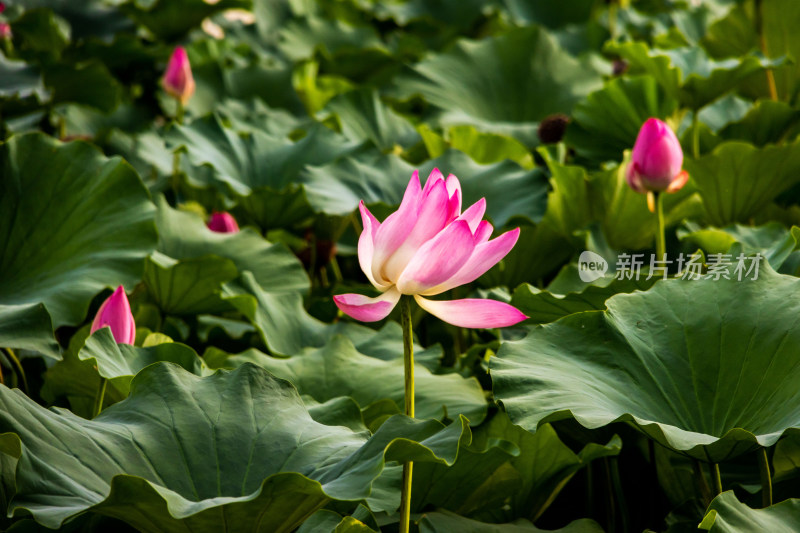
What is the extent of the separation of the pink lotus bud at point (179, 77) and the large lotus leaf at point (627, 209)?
103 cm

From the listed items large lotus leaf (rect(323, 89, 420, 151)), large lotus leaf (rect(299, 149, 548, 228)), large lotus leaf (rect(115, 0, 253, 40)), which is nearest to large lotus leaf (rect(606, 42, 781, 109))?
large lotus leaf (rect(299, 149, 548, 228))

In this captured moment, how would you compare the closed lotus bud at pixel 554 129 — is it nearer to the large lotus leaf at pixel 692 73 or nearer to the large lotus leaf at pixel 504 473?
the large lotus leaf at pixel 692 73

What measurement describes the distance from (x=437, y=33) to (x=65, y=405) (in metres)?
2.22

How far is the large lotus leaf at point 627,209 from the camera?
1711mm

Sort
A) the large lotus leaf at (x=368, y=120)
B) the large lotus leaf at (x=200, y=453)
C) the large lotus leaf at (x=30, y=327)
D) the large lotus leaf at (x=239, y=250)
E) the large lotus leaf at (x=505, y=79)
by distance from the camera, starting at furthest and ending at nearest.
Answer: the large lotus leaf at (x=505, y=79)
the large lotus leaf at (x=368, y=120)
the large lotus leaf at (x=239, y=250)
the large lotus leaf at (x=30, y=327)
the large lotus leaf at (x=200, y=453)

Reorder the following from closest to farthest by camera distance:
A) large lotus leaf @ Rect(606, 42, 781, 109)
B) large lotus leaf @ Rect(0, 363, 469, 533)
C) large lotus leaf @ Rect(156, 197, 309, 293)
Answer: large lotus leaf @ Rect(0, 363, 469, 533) → large lotus leaf @ Rect(156, 197, 309, 293) → large lotus leaf @ Rect(606, 42, 781, 109)

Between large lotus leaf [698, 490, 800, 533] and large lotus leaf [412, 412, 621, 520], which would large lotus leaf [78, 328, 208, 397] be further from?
large lotus leaf [698, 490, 800, 533]

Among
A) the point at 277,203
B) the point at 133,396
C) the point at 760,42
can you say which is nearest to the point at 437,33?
the point at 760,42

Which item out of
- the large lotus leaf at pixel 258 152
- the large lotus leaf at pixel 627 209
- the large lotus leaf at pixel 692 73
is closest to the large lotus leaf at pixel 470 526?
the large lotus leaf at pixel 627 209

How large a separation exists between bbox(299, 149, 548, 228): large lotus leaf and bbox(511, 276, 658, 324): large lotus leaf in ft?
1.19

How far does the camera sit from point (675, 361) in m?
1.10

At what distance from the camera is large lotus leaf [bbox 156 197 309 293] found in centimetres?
163

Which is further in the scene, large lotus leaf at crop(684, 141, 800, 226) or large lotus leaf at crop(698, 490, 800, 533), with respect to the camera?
large lotus leaf at crop(684, 141, 800, 226)

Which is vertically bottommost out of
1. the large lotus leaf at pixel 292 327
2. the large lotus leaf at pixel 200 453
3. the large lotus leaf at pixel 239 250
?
the large lotus leaf at pixel 239 250
